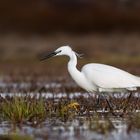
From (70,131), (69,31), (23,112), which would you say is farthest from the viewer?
(69,31)

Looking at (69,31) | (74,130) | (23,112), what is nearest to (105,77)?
(23,112)

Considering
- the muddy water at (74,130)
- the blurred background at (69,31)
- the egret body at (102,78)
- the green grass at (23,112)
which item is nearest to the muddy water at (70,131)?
the muddy water at (74,130)

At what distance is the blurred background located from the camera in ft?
98.7

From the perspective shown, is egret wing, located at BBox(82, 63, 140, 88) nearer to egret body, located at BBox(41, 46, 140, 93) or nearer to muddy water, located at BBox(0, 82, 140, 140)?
egret body, located at BBox(41, 46, 140, 93)

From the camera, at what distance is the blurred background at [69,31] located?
98.7ft

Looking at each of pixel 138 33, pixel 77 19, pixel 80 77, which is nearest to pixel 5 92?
pixel 80 77

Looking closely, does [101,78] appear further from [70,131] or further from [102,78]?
[70,131]

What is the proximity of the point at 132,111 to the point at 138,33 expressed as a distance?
2362 centimetres

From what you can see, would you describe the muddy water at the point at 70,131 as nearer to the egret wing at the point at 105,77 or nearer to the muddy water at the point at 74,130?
the muddy water at the point at 74,130

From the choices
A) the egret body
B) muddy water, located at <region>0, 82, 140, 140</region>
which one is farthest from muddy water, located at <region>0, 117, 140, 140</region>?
the egret body

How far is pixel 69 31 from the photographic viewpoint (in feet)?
121

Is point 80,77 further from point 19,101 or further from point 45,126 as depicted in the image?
point 45,126

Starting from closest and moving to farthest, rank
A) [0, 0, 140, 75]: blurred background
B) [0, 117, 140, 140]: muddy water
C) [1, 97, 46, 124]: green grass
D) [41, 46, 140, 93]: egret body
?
1. [0, 117, 140, 140]: muddy water
2. [1, 97, 46, 124]: green grass
3. [41, 46, 140, 93]: egret body
4. [0, 0, 140, 75]: blurred background

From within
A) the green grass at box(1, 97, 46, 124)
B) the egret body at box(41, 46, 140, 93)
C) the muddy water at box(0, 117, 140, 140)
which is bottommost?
the muddy water at box(0, 117, 140, 140)
